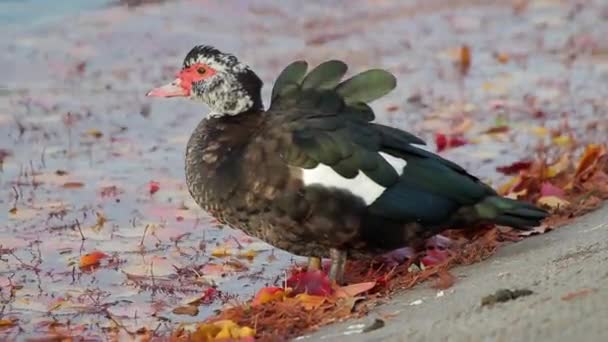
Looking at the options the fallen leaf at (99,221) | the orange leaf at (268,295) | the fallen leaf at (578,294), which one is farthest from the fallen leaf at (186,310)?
the fallen leaf at (578,294)

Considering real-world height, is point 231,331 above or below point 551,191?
below

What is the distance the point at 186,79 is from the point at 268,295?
115cm

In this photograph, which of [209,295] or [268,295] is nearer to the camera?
[268,295]

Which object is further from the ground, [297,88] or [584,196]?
[297,88]

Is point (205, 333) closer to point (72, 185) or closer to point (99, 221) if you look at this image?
point (99, 221)

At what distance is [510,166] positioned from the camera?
752 centimetres

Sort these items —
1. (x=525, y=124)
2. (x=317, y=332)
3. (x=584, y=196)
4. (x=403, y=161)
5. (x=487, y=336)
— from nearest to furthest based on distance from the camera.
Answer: (x=487, y=336)
(x=317, y=332)
(x=403, y=161)
(x=584, y=196)
(x=525, y=124)

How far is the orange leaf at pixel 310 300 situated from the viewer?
492 cm

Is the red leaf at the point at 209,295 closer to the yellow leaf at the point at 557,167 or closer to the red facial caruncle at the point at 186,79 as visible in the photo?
the red facial caruncle at the point at 186,79

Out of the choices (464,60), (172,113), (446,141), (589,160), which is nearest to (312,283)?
(589,160)

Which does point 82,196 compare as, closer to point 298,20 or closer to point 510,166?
point 510,166

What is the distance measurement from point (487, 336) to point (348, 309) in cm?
92

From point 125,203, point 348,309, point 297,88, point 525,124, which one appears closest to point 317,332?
point 348,309

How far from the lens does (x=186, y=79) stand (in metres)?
5.83
